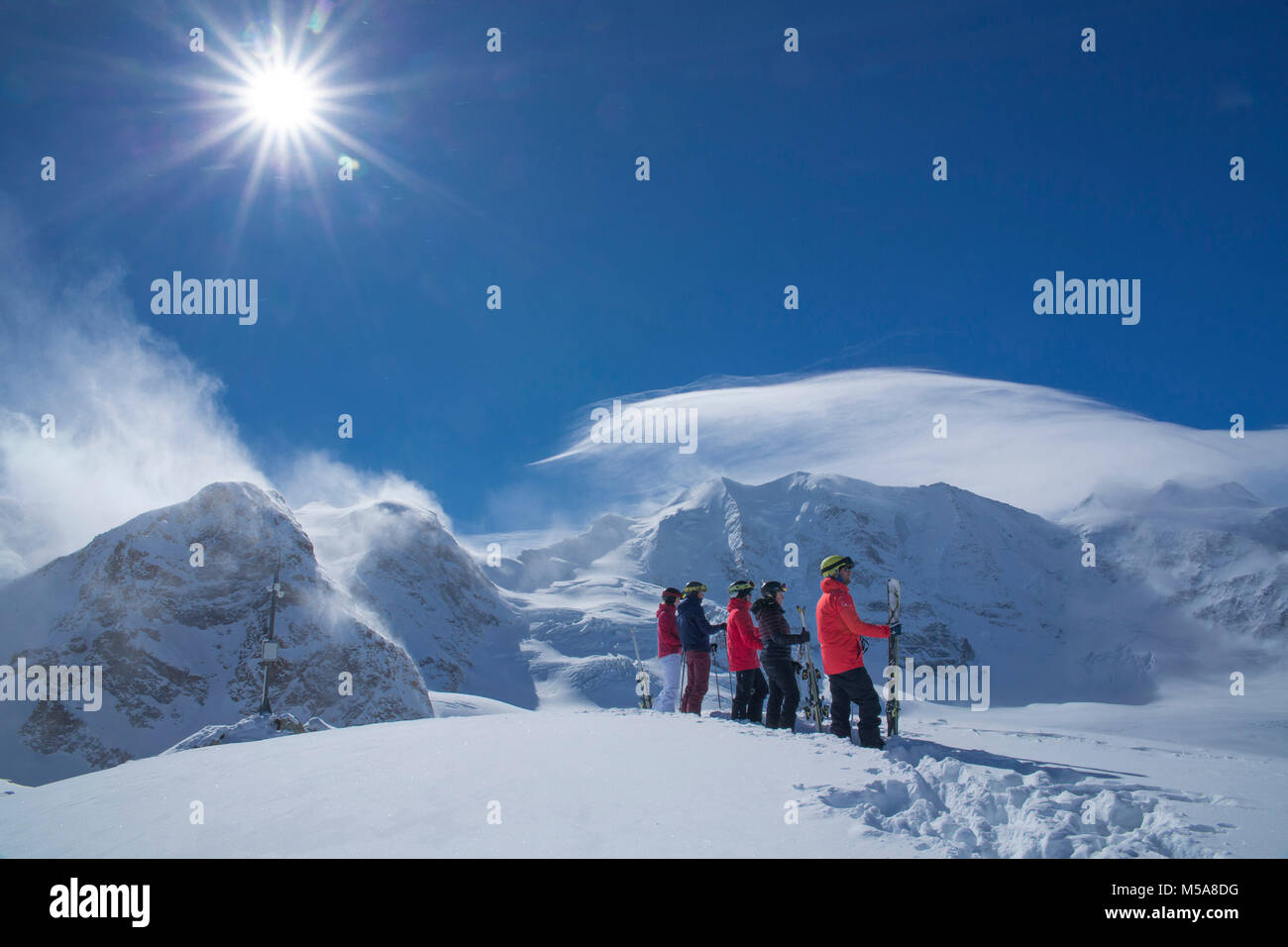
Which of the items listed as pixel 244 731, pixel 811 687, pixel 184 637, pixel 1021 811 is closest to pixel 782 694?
pixel 811 687

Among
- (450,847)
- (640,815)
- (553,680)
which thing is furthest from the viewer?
(553,680)

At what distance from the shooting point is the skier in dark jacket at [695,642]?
11.4 meters

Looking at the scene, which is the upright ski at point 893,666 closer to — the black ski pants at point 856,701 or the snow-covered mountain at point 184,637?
the black ski pants at point 856,701

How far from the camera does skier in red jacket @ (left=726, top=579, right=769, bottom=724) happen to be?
10.1m

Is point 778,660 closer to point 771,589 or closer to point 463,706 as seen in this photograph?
point 771,589

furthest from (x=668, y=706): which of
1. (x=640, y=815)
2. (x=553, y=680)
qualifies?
(x=553, y=680)

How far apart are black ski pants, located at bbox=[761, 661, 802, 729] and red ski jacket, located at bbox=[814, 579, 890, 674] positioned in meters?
1.32

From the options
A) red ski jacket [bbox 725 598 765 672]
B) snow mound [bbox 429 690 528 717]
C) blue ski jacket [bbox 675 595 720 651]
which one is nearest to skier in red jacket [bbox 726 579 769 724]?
red ski jacket [bbox 725 598 765 672]

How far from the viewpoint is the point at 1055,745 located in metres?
8.23
